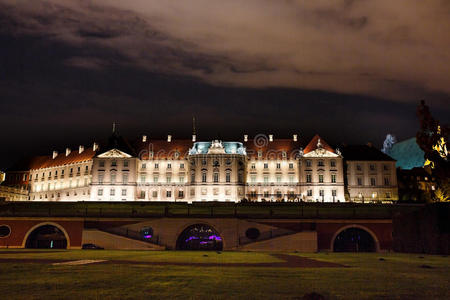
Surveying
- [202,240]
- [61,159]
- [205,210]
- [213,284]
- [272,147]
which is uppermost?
[272,147]

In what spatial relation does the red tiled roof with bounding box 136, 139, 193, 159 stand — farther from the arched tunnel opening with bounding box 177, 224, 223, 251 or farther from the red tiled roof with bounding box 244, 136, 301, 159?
the arched tunnel opening with bounding box 177, 224, 223, 251

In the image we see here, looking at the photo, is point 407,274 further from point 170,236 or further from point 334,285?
point 170,236

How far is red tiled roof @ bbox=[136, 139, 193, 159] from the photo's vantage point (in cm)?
9106

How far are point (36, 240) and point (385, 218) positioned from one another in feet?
124

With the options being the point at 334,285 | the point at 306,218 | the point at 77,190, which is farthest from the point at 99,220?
the point at 77,190

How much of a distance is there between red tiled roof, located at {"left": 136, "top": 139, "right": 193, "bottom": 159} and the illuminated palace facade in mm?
210

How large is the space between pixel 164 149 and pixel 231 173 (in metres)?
16.6

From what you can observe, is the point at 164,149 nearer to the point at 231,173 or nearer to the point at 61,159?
the point at 231,173

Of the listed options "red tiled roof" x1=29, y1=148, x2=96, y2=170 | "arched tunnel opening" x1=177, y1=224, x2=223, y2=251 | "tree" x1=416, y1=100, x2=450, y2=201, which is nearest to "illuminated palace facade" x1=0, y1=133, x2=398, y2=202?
"red tiled roof" x1=29, y1=148, x2=96, y2=170

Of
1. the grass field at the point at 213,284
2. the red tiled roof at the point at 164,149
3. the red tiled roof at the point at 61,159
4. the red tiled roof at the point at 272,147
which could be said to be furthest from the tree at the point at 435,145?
the red tiled roof at the point at 61,159

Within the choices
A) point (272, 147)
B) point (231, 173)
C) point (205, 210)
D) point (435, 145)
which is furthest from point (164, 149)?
point (435, 145)

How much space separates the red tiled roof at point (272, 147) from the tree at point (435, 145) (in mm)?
37676

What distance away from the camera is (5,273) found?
16266mm

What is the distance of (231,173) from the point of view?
85688mm
